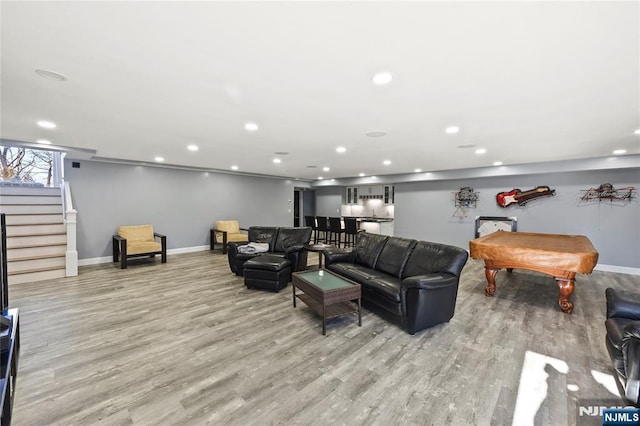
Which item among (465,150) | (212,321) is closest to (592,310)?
(465,150)

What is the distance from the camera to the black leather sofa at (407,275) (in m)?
2.82

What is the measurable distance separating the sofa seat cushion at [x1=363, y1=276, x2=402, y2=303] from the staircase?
18.6 feet

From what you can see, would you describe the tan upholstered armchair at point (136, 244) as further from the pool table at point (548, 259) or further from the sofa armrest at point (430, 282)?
the pool table at point (548, 259)

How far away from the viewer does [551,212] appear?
249 inches

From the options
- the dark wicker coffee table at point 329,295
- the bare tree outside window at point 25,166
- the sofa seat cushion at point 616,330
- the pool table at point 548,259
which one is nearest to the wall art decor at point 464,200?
the pool table at point 548,259

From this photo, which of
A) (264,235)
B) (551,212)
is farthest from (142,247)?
(551,212)

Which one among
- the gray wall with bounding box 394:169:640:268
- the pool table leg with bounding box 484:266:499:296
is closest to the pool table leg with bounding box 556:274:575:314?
the pool table leg with bounding box 484:266:499:296

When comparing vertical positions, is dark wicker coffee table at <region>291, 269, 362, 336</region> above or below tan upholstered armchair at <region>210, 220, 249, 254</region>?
below

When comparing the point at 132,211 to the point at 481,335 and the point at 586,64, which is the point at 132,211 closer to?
the point at 481,335

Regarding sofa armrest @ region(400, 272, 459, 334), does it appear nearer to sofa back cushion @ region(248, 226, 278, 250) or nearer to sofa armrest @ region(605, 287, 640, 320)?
sofa armrest @ region(605, 287, 640, 320)

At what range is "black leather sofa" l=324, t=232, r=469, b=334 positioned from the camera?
9.27ft

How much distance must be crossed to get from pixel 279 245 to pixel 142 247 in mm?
3084

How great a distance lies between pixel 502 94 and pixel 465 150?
8.39ft

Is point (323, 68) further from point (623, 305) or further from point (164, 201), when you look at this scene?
point (164, 201)
